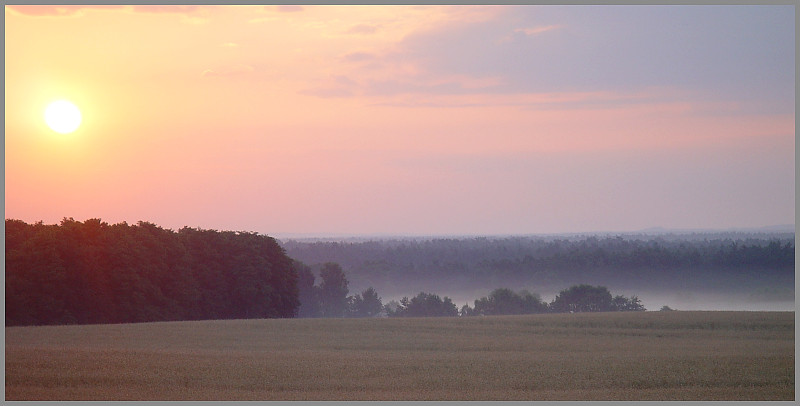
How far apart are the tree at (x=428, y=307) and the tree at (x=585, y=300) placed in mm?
10184

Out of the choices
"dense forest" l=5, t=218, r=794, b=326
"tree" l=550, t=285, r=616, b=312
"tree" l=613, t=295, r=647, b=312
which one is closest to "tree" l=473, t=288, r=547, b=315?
"dense forest" l=5, t=218, r=794, b=326

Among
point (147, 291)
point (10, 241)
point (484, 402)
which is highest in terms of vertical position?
point (10, 241)

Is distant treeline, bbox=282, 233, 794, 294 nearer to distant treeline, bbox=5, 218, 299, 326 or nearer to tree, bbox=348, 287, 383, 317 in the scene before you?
tree, bbox=348, 287, 383, 317

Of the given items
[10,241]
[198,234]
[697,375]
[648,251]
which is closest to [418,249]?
[648,251]

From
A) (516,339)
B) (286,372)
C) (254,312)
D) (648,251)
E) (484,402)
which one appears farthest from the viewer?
(648,251)

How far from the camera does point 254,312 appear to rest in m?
43.9

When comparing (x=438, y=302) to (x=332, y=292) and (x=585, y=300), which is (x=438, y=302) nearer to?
(x=332, y=292)

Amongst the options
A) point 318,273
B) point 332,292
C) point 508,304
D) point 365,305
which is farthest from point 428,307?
point 318,273

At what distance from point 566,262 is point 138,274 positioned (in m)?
62.8

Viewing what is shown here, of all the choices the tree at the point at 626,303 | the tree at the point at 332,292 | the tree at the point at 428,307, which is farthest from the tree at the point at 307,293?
the tree at the point at 626,303

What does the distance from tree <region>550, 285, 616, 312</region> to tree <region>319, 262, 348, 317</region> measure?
20975 millimetres

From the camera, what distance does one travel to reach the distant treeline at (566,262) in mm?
72188

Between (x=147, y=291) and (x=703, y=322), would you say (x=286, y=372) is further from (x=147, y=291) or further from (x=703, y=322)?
(x=147, y=291)

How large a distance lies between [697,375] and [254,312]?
102 ft
